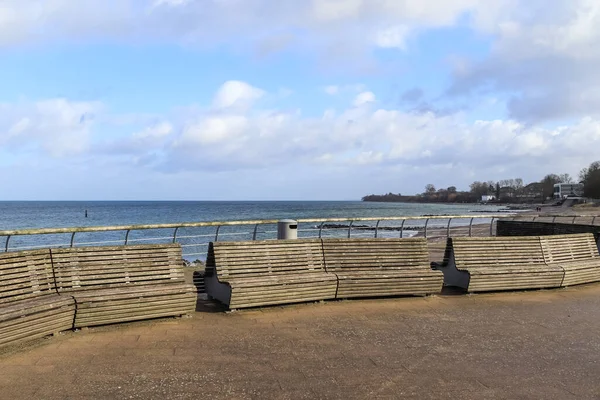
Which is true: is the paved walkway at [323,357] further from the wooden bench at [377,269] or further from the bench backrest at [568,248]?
the bench backrest at [568,248]

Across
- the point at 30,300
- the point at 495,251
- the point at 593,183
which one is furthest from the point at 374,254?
the point at 593,183

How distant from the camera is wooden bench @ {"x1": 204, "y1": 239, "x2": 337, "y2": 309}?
662 cm

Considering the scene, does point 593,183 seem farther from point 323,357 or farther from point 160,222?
point 323,357

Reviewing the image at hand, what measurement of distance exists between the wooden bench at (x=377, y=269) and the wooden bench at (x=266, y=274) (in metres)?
0.23

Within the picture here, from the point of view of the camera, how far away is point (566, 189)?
156125 millimetres

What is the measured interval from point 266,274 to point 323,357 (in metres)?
2.28

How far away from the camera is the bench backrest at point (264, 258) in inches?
267

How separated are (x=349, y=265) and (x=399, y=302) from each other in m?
0.91

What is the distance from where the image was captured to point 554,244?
9281mm

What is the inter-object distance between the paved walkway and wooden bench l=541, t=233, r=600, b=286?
2.11m

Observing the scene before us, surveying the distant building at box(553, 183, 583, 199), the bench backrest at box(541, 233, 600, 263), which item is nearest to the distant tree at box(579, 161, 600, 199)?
the distant building at box(553, 183, 583, 199)

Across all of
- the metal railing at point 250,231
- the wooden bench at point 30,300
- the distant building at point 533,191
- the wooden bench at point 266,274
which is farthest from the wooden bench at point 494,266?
the distant building at point 533,191

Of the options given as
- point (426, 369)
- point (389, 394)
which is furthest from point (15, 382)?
point (426, 369)

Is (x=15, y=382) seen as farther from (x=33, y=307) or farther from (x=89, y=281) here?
(x=89, y=281)
